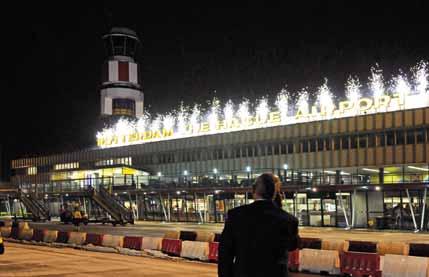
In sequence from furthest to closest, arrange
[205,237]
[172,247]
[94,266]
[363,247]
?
[172,247] < [205,237] < [94,266] < [363,247]

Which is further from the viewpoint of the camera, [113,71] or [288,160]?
[288,160]

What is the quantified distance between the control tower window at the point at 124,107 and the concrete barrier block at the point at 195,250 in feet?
84.0

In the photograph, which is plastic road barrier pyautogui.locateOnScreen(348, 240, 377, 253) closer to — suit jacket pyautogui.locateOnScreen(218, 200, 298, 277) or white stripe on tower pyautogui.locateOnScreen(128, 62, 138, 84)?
suit jacket pyautogui.locateOnScreen(218, 200, 298, 277)

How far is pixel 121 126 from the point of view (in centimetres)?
9431

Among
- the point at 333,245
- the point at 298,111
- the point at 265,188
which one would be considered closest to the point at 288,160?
the point at 298,111

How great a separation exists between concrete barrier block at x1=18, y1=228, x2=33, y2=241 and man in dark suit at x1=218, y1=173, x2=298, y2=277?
3129 cm

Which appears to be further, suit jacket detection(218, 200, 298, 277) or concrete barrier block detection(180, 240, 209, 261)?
concrete barrier block detection(180, 240, 209, 261)

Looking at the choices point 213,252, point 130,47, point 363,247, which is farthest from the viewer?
point 130,47

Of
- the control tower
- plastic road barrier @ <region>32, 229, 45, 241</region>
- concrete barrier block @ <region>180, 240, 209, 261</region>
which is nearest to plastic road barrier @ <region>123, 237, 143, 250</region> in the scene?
concrete barrier block @ <region>180, 240, 209, 261</region>

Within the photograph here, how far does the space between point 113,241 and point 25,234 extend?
9186 millimetres

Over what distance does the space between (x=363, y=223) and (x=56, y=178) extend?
66.0 meters

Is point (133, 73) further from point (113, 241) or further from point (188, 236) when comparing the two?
point (188, 236)

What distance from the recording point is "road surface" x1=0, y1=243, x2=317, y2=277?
58.7ft

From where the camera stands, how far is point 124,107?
4856 cm
